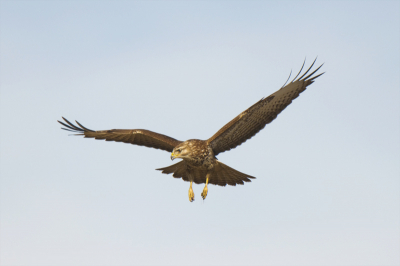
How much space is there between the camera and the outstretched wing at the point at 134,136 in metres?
12.9

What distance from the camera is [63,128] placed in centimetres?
1344

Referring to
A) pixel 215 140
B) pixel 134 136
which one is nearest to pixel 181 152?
pixel 215 140

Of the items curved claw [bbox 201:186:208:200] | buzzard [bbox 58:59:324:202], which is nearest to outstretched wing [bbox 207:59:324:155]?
buzzard [bbox 58:59:324:202]

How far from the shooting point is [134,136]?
13.2m

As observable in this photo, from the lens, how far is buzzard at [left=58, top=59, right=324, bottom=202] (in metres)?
11.6

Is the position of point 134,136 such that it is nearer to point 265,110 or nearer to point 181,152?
point 181,152

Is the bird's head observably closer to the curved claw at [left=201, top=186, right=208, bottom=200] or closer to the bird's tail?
the bird's tail

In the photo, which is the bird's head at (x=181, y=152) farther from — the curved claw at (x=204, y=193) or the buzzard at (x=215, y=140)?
the curved claw at (x=204, y=193)

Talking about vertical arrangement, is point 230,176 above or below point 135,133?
below

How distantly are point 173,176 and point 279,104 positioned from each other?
2.86m

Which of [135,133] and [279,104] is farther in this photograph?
[135,133]

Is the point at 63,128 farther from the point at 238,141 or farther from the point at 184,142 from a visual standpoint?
the point at 238,141

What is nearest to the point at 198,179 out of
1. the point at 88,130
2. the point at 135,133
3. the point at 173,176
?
the point at 173,176

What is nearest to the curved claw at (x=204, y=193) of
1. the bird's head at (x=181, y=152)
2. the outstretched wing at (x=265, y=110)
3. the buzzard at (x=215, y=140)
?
the buzzard at (x=215, y=140)
